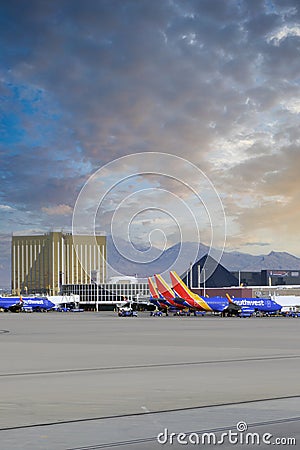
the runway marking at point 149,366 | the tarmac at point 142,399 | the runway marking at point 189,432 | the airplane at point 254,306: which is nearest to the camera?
the runway marking at point 189,432

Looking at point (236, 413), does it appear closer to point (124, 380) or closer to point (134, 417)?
point (134, 417)

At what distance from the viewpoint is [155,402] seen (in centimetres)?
2172

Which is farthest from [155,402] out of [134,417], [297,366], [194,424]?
[297,366]

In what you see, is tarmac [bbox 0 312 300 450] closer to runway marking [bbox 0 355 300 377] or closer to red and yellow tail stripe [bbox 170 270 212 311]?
runway marking [bbox 0 355 300 377]

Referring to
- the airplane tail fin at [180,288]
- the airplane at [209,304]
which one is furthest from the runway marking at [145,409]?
the airplane tail fin at [180,288]

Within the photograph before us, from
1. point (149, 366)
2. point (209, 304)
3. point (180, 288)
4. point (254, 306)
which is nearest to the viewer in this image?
point (149, 366)

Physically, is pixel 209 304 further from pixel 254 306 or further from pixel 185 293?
pixel 254 306

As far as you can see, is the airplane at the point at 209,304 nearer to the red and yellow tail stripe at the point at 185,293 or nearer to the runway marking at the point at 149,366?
the red and yellow tail stripe at the point at 185,293

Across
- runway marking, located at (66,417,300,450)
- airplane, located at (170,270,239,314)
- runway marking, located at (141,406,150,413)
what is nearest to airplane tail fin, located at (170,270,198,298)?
airplane, located at (170,270,239,314)

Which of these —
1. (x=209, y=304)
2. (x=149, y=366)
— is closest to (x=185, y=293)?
(x=209, y=304)

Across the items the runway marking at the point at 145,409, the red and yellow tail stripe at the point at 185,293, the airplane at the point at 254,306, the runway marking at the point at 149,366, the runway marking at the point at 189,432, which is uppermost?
the red and yellow tail stripe at the point at 185,293

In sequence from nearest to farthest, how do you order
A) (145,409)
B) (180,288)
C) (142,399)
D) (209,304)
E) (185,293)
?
(145,409) → (142,399) → (209,304) → (185,293) → (180,288)

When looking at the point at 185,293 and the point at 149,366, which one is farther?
the point at 185,293

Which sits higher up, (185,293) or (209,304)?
(185,293)
